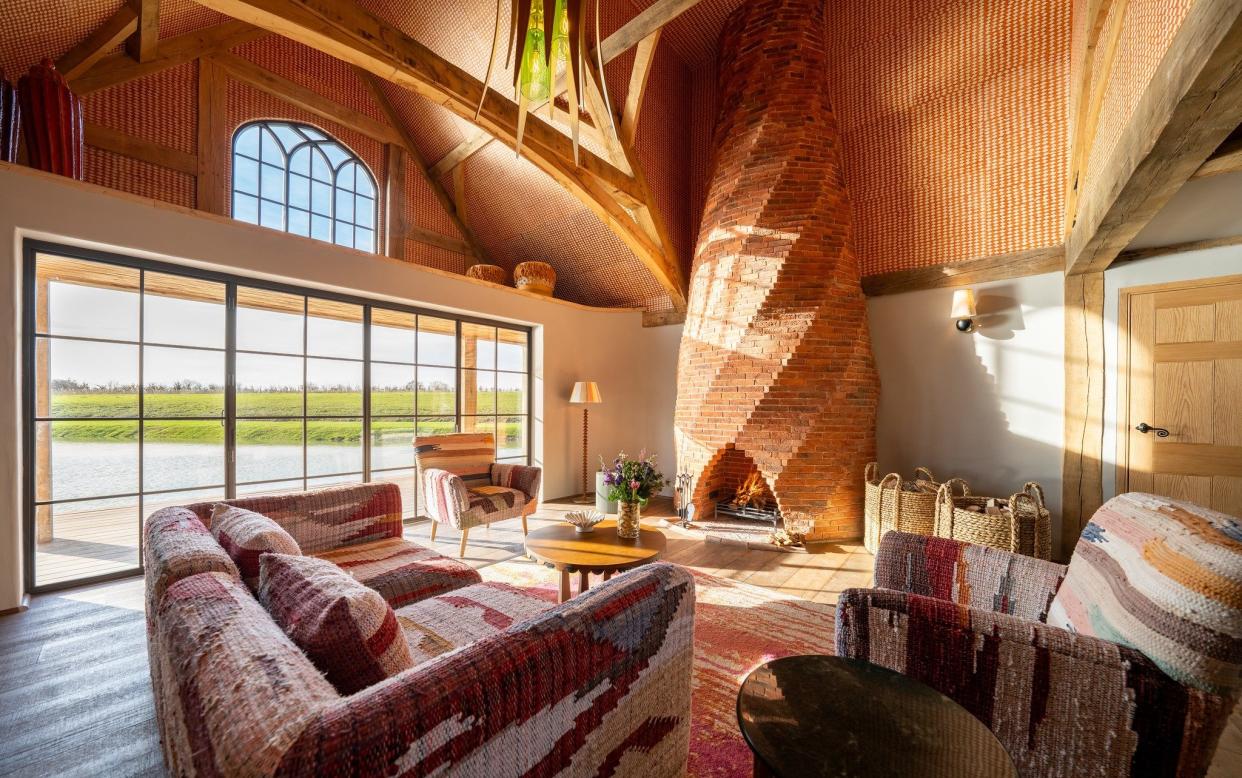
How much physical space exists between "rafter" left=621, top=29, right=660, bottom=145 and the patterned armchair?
2.84m

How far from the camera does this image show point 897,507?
336cm

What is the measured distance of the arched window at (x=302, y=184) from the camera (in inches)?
164

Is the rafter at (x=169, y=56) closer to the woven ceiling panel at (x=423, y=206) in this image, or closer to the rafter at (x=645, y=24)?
the woven ceiling panel at (x=423, y=206)

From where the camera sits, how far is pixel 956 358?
153 inches

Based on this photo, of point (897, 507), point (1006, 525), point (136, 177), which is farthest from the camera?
point (136, 177)

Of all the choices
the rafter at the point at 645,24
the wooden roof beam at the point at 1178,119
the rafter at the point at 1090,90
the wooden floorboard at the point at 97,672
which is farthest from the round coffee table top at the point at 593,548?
the rafter at the point at 645,24

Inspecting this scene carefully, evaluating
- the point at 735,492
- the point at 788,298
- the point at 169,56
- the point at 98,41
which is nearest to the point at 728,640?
the point at 788,298

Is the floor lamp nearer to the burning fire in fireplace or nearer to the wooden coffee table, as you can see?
the burning fire in fireplace

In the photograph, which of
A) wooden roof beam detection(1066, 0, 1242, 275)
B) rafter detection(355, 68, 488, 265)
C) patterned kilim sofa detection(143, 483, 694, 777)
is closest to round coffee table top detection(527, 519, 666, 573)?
patterned kilim sofa detection(143, 483, 694, 777)

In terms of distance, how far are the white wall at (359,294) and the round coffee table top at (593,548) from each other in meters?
2.54

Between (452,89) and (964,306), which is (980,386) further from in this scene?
(452,89)

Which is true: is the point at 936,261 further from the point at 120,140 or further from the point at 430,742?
the point at 120,140

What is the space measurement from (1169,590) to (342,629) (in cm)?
170

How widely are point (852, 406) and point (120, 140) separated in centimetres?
572
